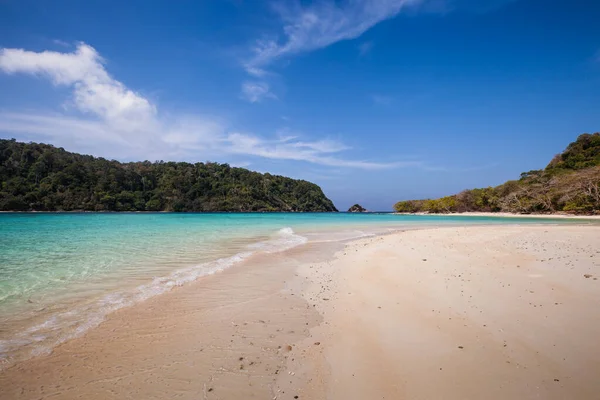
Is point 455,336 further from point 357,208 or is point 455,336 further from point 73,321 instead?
point 357,208

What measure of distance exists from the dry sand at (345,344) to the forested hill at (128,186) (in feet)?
313

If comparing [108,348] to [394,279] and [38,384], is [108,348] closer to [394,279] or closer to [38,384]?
[38,384]

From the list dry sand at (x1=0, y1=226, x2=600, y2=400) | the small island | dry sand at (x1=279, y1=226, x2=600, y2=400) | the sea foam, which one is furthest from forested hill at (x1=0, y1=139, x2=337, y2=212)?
dry sand at (x1=279, y1=226, x2=600, y2=400)

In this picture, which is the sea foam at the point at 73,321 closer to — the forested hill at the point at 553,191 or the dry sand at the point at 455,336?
the dry sand at the point at 455,336

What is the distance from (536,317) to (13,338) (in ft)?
25.5

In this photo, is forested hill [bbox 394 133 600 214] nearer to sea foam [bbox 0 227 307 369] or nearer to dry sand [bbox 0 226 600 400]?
dry sand [bbox 0 226 600 400]

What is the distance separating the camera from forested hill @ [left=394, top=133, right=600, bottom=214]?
4572 cm

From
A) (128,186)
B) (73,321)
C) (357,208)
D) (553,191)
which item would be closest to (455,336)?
(73,321)

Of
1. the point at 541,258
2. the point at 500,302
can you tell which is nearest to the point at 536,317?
the point at 500,302

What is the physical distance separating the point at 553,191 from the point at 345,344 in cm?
6868

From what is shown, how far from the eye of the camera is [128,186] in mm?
102125

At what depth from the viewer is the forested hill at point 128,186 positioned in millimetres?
76312

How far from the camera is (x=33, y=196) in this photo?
73312 mm

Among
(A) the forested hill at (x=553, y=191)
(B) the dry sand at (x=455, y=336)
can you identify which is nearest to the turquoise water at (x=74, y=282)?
(B) the dry sand at (x=455, y=336)
